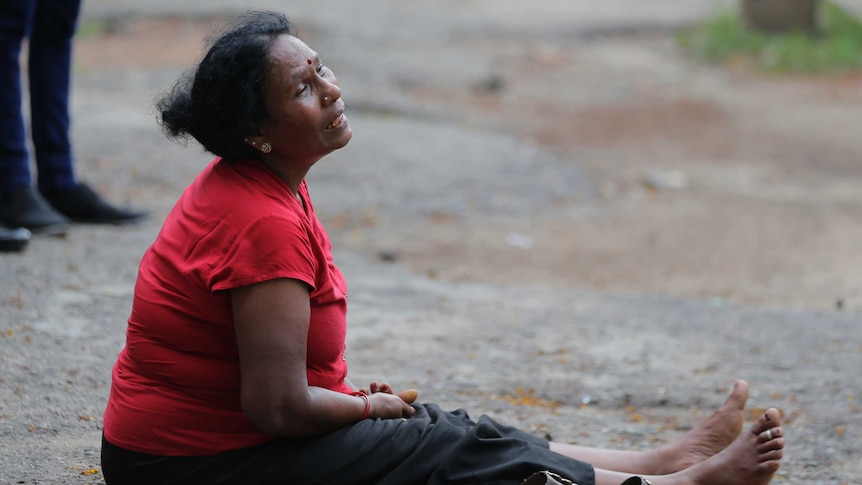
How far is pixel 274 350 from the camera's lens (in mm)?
2111

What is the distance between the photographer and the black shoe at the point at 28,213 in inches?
180

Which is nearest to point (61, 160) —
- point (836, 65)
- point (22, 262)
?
point (22, 262)

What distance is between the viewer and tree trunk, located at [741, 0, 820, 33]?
11359 millimetres

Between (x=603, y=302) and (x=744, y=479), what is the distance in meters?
2.31

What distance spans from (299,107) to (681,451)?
1.26m

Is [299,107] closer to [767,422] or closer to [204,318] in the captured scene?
[204,318]

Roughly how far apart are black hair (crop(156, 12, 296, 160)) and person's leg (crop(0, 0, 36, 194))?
8.03 ft

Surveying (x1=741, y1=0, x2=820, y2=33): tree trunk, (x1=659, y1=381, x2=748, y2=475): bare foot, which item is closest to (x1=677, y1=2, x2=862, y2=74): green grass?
(x1=741, y1=0, x2=820, y2=33): tree trunk

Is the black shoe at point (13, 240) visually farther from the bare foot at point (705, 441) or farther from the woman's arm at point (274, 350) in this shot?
the bare foot at point (705, 441)

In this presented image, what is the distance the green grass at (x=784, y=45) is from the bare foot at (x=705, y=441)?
322 inches

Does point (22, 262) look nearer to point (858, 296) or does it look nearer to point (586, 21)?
point (858, 296)

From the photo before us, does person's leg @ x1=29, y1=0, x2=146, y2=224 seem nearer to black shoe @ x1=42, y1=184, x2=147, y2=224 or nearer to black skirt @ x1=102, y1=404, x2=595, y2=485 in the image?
black shoe @ x1=42, y1=184, x2=147, y2=224

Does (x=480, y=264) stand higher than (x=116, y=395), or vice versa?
(x=116, y=395)

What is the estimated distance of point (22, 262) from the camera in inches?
169
